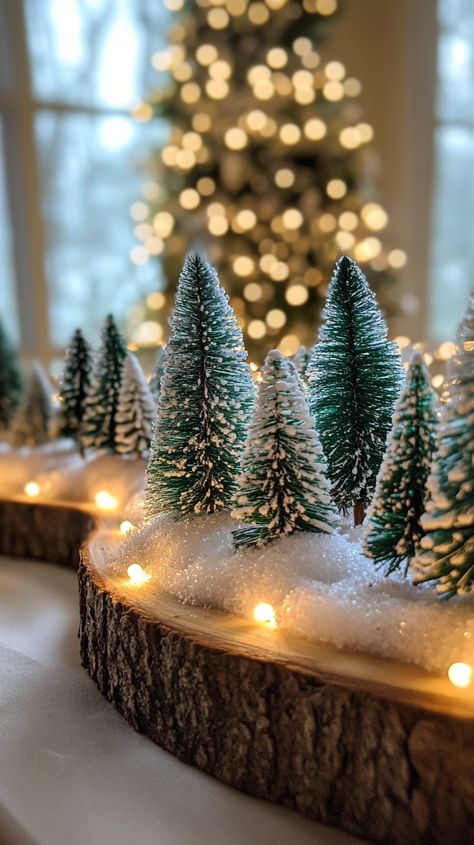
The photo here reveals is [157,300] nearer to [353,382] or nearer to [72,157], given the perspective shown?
[72,157]

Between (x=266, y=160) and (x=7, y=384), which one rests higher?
(x=266, y=160)

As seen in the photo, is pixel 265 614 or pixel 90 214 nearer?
pixel 265 614

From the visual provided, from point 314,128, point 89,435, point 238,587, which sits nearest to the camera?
point 238,587

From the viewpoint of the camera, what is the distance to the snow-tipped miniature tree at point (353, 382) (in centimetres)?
157

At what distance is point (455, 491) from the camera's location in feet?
4.05

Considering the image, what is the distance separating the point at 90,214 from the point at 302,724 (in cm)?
445

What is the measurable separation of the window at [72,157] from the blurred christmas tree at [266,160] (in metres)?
0.70

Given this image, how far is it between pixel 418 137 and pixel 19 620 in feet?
17.5

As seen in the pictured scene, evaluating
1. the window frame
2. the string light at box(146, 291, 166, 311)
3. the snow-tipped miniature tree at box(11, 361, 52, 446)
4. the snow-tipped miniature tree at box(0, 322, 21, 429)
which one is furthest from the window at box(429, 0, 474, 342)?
Result: the snow-tipped miniature tree at box(11, 361, 52, 446)

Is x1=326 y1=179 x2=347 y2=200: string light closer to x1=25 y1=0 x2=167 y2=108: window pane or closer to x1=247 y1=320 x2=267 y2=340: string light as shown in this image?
x1=247 y1=320 x2=267 y2=340: string light

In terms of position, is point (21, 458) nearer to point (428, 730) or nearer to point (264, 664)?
point (264, 664)

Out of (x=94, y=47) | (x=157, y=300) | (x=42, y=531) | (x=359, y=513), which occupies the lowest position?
(x=42, y=531)

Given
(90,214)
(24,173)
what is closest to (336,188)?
(90,214)

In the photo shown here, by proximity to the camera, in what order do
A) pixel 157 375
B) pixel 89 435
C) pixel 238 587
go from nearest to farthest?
1. pixel 238 587
2. pixel 157 375
3. pixel 89 435
